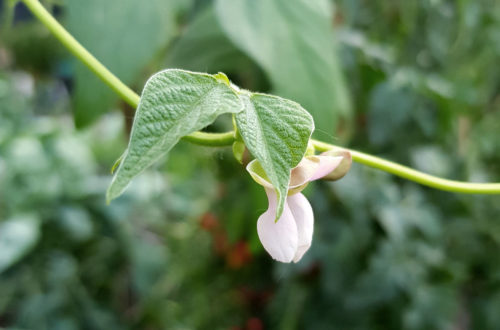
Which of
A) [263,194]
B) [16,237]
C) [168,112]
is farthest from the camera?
[16,237]

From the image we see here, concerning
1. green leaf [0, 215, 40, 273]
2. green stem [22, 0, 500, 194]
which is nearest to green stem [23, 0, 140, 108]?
green stem [22, 0, 500, 194]

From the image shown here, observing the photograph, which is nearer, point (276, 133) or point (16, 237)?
point (276, 133)

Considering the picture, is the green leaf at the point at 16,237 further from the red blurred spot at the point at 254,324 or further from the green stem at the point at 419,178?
the green stem at the point at 419,178

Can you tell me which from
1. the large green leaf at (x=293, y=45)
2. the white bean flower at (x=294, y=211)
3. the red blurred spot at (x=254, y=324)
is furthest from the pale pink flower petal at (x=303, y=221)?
the red blurred spot at (x=254, y=324)

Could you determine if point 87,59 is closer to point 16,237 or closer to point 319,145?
point 319,145

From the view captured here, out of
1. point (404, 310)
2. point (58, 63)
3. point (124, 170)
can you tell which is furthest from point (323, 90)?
point (58, 63)

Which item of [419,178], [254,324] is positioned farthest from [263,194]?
[254,324]
